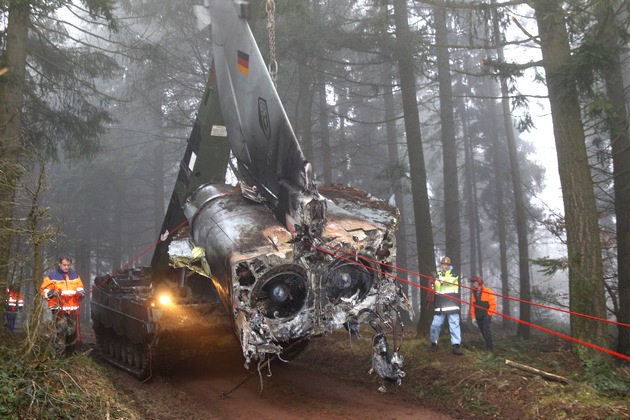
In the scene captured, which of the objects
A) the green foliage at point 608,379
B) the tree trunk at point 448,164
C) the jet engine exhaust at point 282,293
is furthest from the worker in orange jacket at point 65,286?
the tree trunk at point 448,164

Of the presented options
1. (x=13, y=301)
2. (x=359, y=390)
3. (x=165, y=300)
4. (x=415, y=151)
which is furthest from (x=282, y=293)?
(x=13, y=301)

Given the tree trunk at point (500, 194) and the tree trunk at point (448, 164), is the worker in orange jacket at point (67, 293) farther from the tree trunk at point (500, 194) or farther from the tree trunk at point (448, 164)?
the tree trunk at point (500, 194)

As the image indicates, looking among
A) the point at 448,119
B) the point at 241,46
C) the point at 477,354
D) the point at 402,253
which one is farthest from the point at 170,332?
the point at 402,253

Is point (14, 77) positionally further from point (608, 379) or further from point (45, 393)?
point (608, 379)

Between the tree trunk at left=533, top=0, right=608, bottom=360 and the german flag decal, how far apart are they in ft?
16.1

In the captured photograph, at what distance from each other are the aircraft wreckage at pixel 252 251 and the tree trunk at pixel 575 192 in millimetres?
3056

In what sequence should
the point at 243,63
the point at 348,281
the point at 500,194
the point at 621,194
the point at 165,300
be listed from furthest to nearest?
the point at 500,194 < the point at 621,194 < the point at 165,300 < the point at 243,63 < the point at 348,281

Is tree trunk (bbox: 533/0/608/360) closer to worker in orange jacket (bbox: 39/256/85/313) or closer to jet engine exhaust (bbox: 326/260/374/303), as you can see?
jet engine exhaust (bbox: 326/260/374/303)

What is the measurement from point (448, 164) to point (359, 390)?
10.4m

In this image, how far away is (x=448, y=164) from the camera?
1727cm

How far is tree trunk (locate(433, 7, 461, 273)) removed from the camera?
16109 mm

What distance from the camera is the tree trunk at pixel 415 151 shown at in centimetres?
1309

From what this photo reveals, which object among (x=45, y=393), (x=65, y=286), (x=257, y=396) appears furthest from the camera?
(x=65, y=286)

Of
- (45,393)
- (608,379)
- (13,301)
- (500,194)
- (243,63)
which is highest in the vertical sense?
(243,63)
